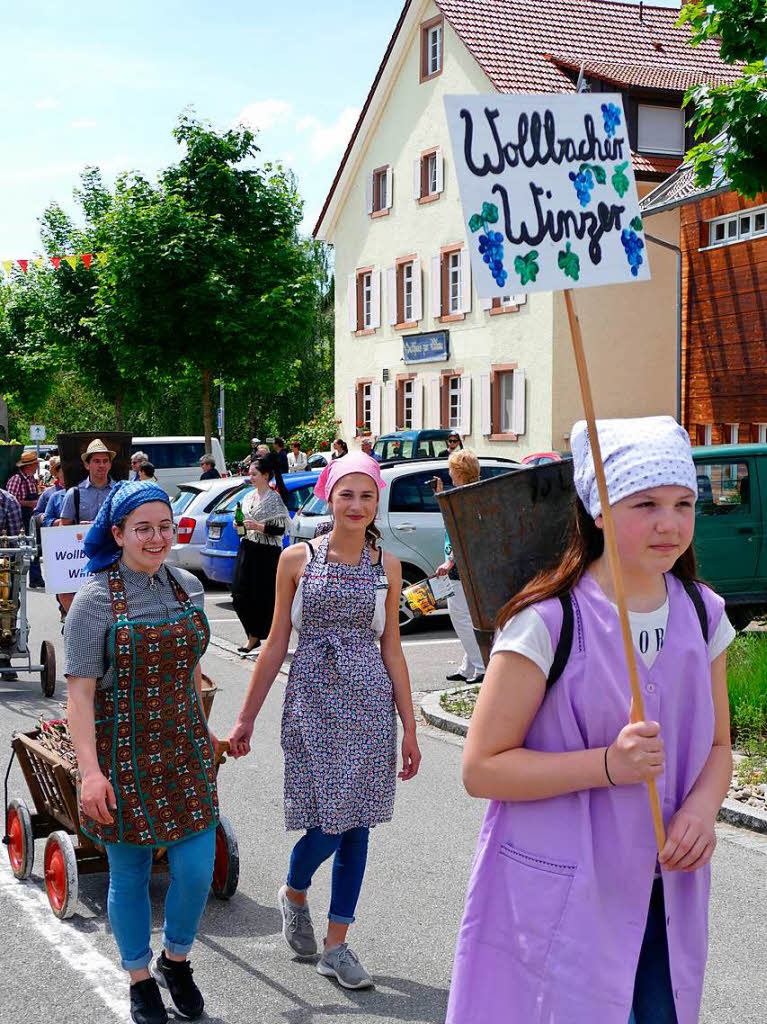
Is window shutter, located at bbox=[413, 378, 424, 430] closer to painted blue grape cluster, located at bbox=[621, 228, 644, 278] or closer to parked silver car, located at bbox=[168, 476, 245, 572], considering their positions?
Answer: parked silver car, located at bbox=[168, 476, 245, 572]

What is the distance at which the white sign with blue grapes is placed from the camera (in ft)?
8.72

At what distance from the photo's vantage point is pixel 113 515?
A: 13.7ft

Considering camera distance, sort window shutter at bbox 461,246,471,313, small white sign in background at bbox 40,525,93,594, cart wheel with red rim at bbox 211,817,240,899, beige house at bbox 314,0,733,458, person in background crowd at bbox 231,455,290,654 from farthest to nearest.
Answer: window shutter at bbox 461,246,471,313 → beige house at bbox 314,0,733,458 → person in background crowd at bbox 231,455,290,654 → small white sign in background at bbox 40,525,93,594 → cart wheel with red rim at bbox 211,817,240,899

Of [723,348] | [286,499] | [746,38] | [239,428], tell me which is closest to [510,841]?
[746,38]

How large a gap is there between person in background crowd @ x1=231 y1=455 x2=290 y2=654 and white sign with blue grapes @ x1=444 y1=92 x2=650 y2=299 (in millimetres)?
9043

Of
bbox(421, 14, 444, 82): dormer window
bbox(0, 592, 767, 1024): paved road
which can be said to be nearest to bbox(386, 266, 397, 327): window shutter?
bbox(421, 14, 444, 82): dormer window

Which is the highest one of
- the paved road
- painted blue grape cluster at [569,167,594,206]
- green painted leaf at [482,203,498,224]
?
painted blue grape cluster at [569,167,594,206]

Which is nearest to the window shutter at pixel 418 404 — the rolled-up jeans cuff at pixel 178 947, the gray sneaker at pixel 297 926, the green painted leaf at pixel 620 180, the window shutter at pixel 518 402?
the window shutter at pixel 518 402

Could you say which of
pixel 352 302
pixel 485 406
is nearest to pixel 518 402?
pixel 485 406

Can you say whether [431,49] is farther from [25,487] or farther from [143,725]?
[143,725]

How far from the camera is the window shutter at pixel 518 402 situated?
1179 inches

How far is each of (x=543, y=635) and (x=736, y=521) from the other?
1051 centimetres

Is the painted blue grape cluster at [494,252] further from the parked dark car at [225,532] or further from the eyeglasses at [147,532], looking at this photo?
the parked dark car at [225,532]

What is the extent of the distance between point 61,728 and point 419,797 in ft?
7.53
